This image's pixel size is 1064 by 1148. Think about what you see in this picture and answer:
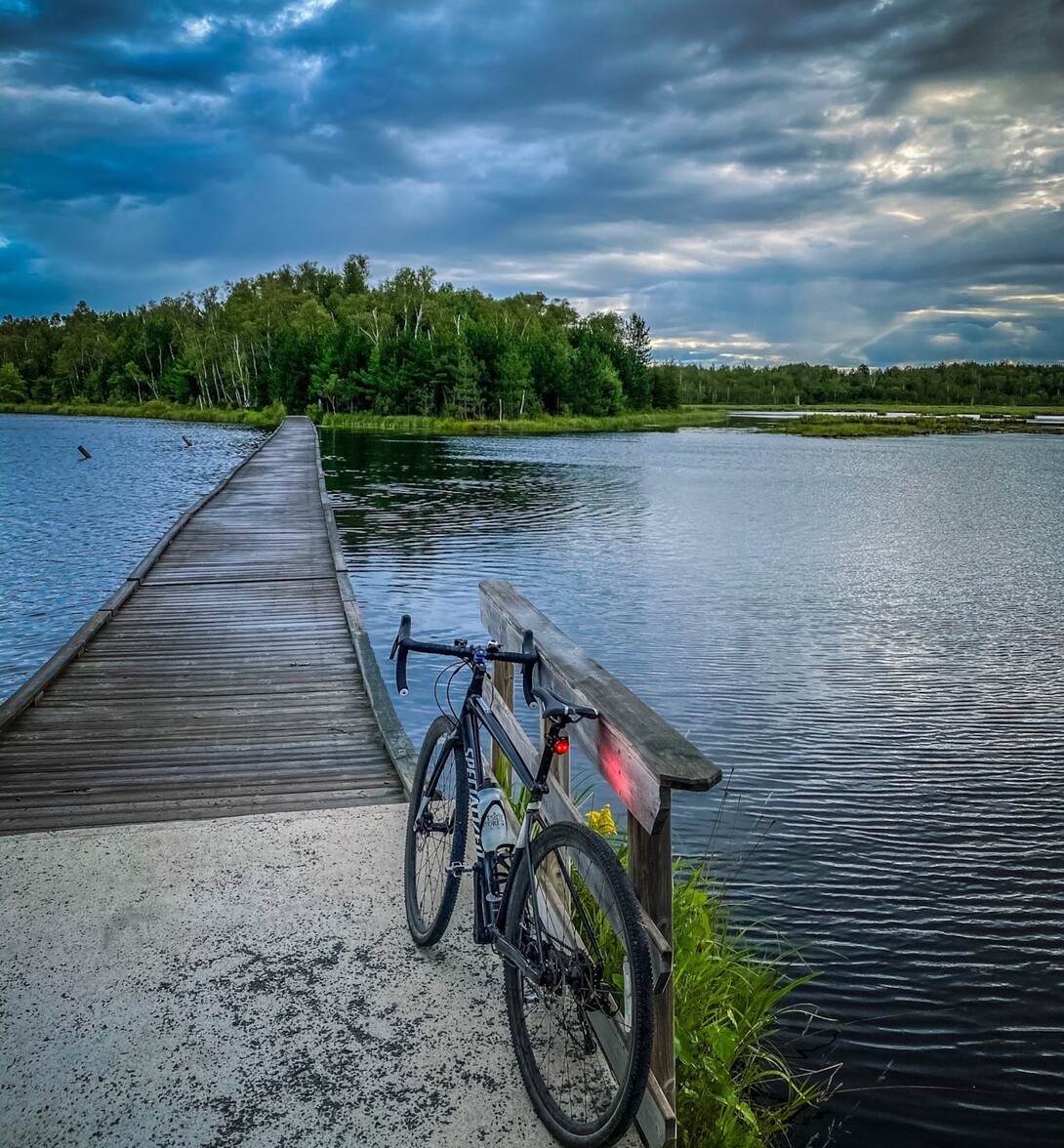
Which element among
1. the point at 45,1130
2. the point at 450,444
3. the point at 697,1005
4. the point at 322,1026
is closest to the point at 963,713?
the point at 697,1005

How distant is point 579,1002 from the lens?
2.81 m

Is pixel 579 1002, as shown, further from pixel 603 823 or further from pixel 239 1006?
pixel 603 823

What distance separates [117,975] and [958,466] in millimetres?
49174

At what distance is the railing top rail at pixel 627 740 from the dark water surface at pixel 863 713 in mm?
2557

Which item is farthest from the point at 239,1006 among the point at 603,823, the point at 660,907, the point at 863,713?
the point at 863,713

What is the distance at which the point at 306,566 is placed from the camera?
13.6 m

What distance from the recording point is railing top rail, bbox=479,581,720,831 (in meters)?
2.44

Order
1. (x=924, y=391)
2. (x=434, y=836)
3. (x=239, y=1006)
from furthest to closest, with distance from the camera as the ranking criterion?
(x=924, y=391) < (x=434, y=836) < (x=239, y=1006)

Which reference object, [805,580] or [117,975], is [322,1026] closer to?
[117,975]

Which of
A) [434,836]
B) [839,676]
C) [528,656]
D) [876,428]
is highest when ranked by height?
[528,656]

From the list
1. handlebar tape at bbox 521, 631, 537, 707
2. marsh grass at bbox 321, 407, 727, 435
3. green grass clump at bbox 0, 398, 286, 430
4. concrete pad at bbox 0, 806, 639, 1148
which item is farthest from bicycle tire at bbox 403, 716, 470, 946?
green grass clump at bbox 0, 398, 286, 430

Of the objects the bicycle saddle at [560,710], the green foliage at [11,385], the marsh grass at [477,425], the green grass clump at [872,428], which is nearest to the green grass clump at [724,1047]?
the bicycle saddle at [560,710]

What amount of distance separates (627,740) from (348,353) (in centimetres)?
9024

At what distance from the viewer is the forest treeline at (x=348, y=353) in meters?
84.5
